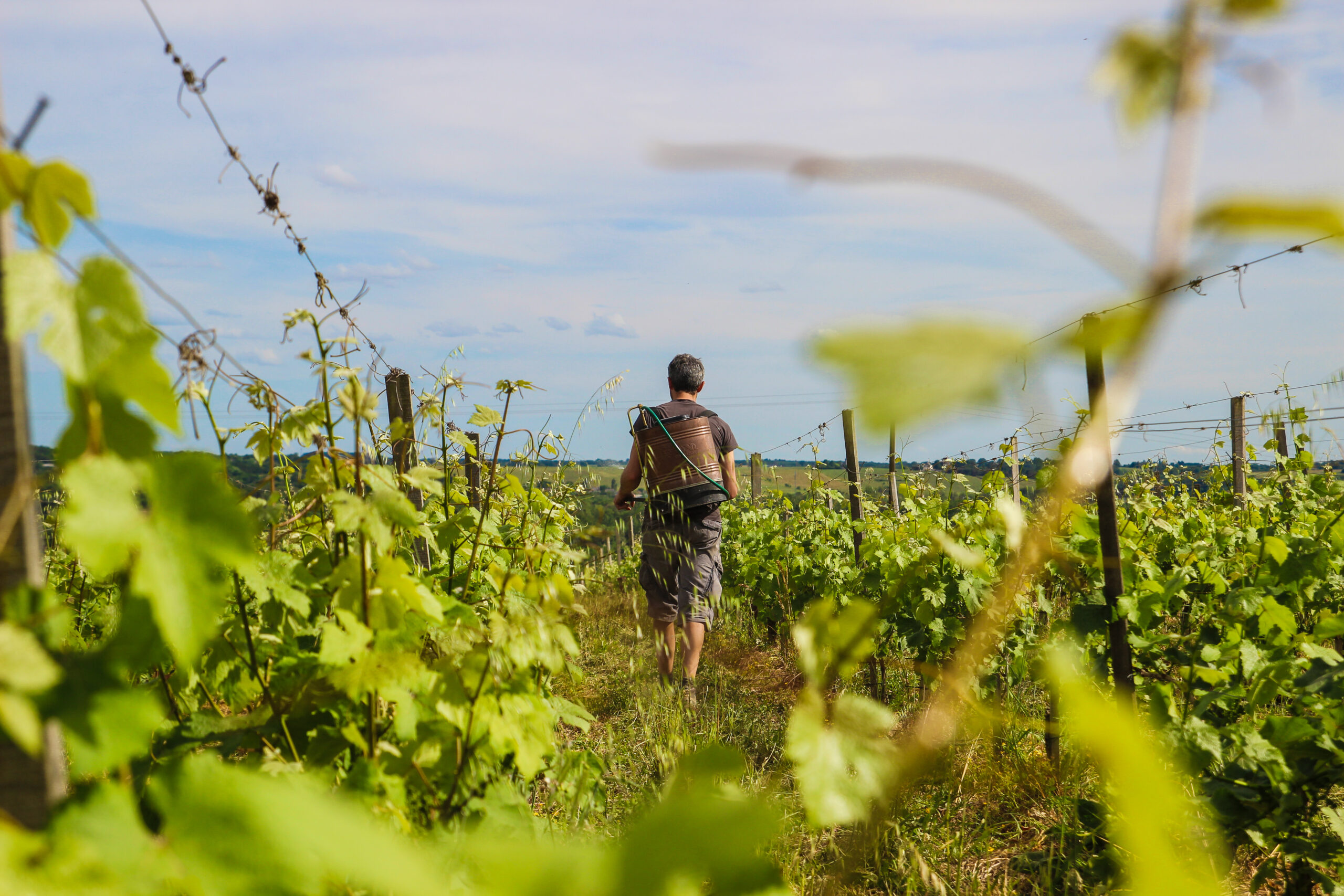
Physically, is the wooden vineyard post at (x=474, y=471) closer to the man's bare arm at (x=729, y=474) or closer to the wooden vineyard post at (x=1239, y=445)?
the man's bare arm at (x=729, y=474)

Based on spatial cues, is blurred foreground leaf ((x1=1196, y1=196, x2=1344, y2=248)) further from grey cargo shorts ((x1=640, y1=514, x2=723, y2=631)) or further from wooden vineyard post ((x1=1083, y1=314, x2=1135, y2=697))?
grey cargo shorts ((x1=640, y1=514, x2=723, y2=631))

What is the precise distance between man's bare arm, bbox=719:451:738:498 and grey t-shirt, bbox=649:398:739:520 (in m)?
0.04

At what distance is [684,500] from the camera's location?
476cm

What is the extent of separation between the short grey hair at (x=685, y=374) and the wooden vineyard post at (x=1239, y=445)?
5.11 m

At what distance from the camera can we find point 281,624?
161 cm

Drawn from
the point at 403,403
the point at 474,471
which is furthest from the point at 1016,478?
the point at 474,471

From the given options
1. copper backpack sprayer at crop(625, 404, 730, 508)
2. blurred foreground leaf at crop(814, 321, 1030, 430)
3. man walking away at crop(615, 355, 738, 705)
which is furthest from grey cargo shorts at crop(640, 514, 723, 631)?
blurred foreground leaf at crop(814, 321, 1030, 430)

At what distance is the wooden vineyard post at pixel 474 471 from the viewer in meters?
2.80

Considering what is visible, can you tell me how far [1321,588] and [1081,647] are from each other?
106 centimetres

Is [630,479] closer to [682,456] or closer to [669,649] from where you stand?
[682,456]

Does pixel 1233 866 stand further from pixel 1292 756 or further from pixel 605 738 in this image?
pixel 605 738

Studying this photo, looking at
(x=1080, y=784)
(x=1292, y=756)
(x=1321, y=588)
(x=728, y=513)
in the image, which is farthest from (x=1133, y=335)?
(x=728, y=513)

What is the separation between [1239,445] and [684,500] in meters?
6.45

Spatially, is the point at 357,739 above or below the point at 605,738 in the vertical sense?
above
